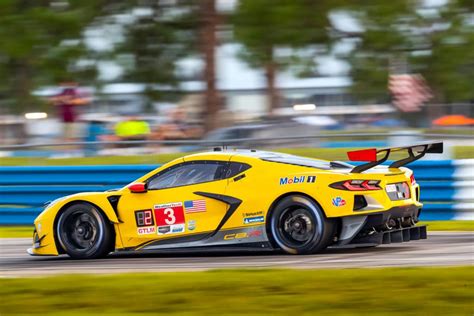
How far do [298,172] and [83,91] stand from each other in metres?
11.6

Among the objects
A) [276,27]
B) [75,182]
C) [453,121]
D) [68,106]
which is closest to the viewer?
[75,182]

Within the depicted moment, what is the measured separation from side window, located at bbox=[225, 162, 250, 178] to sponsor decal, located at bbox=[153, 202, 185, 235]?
23.2 inches

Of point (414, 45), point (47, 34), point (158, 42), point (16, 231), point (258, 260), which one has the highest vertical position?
point (47, 34)

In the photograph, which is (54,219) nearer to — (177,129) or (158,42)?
(177,129)

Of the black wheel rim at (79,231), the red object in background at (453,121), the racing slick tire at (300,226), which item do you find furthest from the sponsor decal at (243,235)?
the red object in background at (453,121)

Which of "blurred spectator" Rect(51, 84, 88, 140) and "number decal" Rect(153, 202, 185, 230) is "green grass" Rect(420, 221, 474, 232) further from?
"blurred spectator" Rect(51, 84, 88, 140)

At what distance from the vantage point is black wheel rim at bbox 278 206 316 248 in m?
9.45

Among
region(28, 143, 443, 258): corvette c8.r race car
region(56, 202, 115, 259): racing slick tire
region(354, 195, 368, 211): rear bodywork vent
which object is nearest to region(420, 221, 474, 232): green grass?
region(28, 143, 443, 258): corvette c8.r race car

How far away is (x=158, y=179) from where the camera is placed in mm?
10297

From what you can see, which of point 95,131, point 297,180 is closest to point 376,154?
point 297,180

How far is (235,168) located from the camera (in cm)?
1003

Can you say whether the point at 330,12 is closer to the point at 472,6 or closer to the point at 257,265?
the point at 472,6

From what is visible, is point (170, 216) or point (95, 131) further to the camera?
point (95, 131)

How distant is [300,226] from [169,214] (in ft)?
4.74
